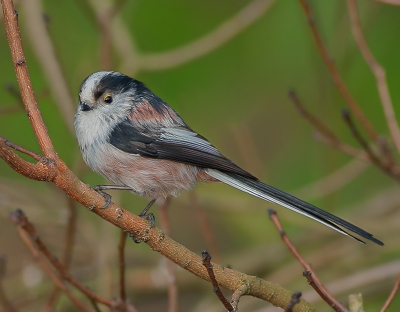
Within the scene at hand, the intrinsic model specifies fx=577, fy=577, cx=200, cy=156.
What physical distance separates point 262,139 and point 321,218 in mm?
2463

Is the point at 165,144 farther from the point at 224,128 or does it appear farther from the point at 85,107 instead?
the point at 224,128

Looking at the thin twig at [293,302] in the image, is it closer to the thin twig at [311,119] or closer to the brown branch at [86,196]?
the brown branch at [86,196]

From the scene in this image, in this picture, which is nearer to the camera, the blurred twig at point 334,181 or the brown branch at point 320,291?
the brown branch at point 320,291

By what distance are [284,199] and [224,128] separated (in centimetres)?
214

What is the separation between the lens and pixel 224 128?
14.0ft

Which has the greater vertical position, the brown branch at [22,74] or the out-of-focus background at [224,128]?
the out-of-focus background at [224,128]

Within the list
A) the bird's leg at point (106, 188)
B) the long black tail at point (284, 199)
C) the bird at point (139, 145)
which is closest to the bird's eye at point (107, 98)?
the bird at point (139, 145)

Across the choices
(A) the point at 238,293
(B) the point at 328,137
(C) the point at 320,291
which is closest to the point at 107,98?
(B) the point at 328,137

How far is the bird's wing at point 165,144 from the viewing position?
2.46 meters

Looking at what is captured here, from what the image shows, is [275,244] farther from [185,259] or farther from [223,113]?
[185,259]

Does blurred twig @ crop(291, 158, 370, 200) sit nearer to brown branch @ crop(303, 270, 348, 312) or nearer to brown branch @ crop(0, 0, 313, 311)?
brown branch @ crop(0, 0, 313, 311)

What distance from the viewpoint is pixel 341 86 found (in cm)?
255

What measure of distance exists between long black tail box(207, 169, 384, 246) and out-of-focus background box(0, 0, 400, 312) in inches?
19.2

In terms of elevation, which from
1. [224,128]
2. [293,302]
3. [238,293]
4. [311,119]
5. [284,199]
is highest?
[224,128]
